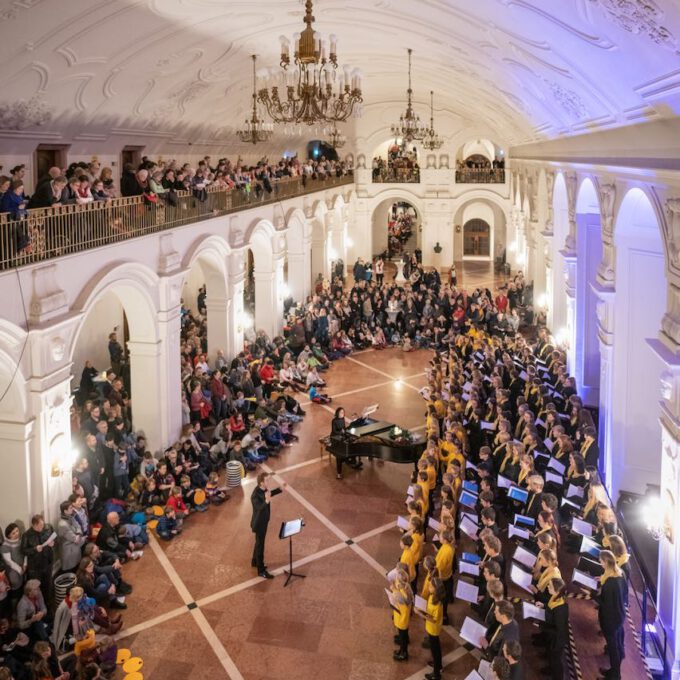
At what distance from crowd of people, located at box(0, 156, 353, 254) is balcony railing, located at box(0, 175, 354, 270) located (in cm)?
4

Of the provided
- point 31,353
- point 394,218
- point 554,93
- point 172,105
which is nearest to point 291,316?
point 172,105

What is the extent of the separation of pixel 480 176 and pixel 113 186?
24.8m

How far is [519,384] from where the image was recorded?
580 inches

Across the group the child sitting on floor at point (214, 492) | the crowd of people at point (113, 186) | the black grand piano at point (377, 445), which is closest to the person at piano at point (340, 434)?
the black grand piano at point (377, 445)

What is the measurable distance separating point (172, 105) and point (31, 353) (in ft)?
30.9

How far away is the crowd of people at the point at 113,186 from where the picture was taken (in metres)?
9.11

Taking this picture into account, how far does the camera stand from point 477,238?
40.0m

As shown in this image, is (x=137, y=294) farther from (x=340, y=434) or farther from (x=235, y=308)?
(x=235, y=308)

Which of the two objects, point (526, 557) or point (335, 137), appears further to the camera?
point (335, 137)

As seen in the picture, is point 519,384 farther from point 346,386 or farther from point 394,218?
point 394,218

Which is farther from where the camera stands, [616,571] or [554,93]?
[554,93]

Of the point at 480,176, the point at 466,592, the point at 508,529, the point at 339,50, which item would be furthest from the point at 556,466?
the point at 480,176

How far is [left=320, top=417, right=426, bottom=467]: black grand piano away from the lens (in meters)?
13.1

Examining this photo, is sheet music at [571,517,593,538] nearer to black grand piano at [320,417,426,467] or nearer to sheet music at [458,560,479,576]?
sheet music at [458,560,479,576]
